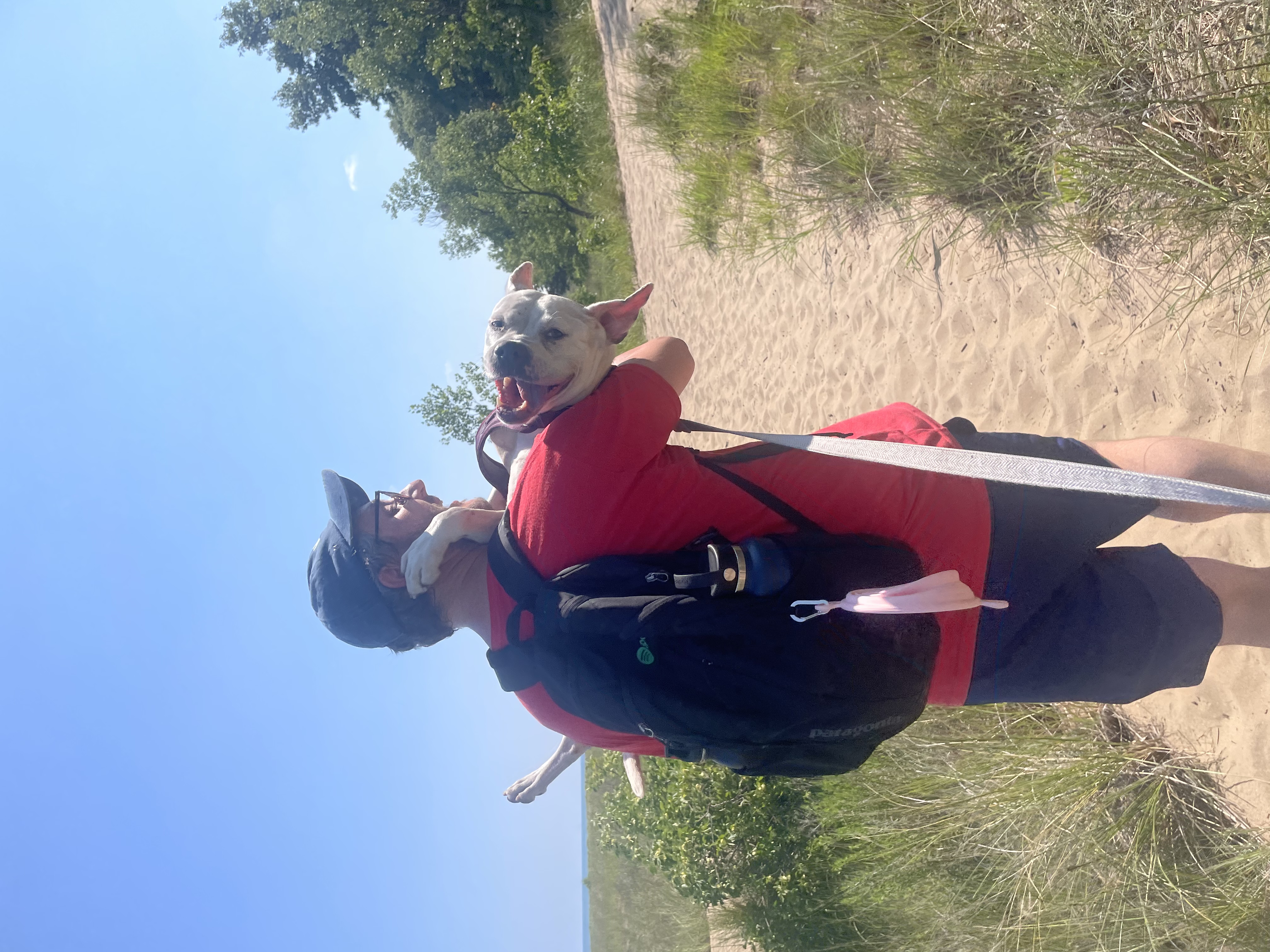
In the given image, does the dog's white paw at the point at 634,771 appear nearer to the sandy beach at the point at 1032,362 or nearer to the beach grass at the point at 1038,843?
the beach grass at the point at 1038,843

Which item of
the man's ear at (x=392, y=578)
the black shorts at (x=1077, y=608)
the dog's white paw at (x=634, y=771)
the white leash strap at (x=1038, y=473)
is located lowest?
the dog's white paw at (x=634, y=771)

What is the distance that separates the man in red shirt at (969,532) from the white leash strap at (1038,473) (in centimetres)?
11

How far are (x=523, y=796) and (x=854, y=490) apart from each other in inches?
61.2

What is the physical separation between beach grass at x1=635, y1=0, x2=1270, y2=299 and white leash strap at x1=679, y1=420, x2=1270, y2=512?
6.51 feet

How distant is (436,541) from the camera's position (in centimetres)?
205

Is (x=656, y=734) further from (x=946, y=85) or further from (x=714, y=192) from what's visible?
(x=714, y=192)

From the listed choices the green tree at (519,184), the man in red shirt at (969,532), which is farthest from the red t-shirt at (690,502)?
the green tree at (519,184)

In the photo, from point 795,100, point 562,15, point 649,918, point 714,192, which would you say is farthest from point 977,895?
point 562,15

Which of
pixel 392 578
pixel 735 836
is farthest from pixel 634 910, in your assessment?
pixel 392 578

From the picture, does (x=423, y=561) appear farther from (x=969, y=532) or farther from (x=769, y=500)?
(x=969, y=532)

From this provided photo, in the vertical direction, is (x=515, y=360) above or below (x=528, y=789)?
above

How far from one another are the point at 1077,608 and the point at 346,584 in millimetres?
1834

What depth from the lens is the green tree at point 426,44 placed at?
12.7 meters

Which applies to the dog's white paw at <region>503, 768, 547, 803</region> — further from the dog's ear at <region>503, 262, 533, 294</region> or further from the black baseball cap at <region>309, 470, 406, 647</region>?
the dog's ear at <region>503, 262, 533, 294</region>
